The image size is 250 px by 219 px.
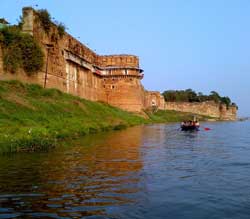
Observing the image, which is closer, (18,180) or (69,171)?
(18,180)

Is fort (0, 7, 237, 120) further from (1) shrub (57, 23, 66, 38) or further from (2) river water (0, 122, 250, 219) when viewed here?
(2) river water (0, 122, 250, 219)

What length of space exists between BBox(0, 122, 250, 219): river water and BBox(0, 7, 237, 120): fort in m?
14.8

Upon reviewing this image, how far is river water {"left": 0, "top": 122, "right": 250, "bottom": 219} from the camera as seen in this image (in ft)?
20.0

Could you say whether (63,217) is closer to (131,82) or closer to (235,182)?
(235,182)

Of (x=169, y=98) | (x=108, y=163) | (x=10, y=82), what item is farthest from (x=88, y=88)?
(x=169, y=98)

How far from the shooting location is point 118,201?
22.0ft

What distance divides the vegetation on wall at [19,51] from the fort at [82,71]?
519 millimetres

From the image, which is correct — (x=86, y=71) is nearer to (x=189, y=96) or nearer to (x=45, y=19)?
(x=45, y=19)

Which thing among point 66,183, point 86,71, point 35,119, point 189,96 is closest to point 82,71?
point 86,71

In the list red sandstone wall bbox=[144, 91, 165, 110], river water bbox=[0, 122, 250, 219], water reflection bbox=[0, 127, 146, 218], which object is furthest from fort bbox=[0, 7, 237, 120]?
river water bbox=[0, 122, 250, 219]

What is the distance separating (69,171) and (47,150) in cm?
412

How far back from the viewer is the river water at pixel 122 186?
609cm

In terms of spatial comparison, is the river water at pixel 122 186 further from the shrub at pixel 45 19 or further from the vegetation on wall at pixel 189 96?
the vegetation on wall at pixel 189 96

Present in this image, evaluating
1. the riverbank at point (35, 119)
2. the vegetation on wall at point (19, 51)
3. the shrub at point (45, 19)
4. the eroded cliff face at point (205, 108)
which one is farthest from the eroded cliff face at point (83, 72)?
the eroded cliff face at point (205, 108)
